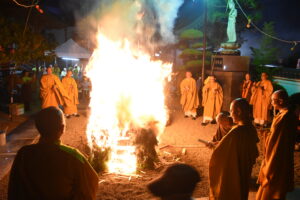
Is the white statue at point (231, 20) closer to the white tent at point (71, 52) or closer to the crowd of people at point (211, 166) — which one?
the crowd of people at point (211, 166)

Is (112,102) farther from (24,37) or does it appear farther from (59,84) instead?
(24,37)

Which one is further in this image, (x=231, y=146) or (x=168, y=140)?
(x=168, y=140)

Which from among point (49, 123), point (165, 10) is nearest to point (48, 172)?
point (49, 123)

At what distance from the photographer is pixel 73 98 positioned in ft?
37.6

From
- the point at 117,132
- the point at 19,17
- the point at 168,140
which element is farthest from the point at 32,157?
the point at 19,17

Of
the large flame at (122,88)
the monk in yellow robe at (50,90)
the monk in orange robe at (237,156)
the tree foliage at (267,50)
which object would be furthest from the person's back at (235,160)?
the tree foliage at (267,50)

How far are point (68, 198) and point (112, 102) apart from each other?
23.8 ft

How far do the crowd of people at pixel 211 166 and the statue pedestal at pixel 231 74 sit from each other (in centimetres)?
628

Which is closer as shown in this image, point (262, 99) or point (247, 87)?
point (262, 99)

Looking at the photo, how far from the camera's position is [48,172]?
2.23m

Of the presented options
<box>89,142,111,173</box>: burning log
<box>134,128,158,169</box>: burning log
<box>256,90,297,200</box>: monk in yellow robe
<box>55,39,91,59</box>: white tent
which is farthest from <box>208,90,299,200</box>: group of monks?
<box>55,39,91,59</box>: white tent

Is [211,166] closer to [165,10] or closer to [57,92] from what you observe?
[57,92]

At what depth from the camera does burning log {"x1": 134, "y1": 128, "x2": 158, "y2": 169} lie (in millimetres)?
6048

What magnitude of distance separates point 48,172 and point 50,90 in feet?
28.8
